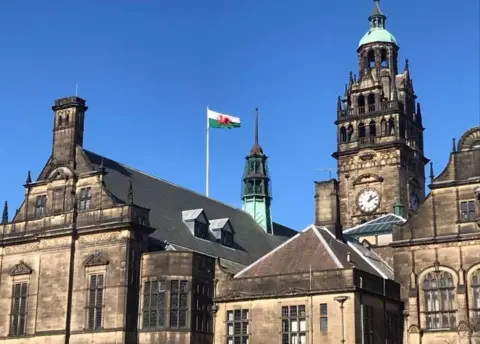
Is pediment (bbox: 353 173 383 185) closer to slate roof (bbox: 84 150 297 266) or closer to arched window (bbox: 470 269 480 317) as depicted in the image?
slate roof (bbox: 84 150 297 266)

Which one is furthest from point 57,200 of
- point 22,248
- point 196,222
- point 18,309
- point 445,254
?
point 445,254

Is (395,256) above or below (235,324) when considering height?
above

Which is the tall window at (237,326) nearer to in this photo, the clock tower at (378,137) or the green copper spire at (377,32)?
the clock tower at (378,137)

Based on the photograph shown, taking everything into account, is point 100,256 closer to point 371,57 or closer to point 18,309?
point 18,309

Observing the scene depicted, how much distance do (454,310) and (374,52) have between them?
151 ft

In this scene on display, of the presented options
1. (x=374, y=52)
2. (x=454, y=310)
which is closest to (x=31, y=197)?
(x=454, y=310)

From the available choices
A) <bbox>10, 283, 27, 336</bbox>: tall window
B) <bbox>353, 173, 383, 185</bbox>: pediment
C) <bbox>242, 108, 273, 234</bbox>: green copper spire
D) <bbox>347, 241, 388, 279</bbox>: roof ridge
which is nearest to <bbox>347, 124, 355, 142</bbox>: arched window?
<bbox>353, 173, 383, 185</bbox>: pediment

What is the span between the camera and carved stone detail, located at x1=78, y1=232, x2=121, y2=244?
54562 mm

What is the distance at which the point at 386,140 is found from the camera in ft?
290

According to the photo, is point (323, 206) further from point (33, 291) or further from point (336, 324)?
point (33, 291)

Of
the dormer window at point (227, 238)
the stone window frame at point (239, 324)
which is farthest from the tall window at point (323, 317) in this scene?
the dormer window at point (227, 238)

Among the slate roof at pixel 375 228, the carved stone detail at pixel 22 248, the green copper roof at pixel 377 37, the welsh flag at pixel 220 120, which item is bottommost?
the carved stone detail at pixel 22 248

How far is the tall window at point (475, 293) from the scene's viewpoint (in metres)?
51.3

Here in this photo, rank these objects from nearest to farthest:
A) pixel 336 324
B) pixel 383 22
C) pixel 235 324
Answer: pixel 336 324
pixel 235 324
pixel 383 22
